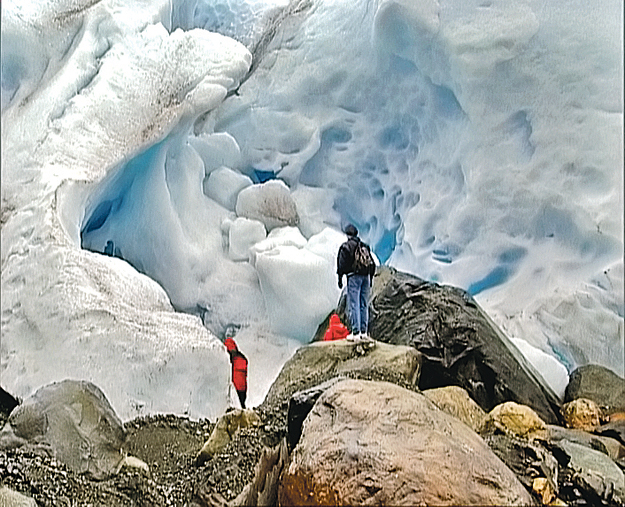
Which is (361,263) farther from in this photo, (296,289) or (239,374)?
(296,289)

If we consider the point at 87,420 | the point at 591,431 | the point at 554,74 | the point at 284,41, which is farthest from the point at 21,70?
the point at 591,431

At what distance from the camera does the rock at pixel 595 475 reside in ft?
3.84

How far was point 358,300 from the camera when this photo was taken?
6.55 feet

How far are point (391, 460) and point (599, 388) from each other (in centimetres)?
153

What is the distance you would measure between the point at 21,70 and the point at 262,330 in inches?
65.4

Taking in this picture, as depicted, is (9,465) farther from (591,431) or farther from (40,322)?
(591,431)

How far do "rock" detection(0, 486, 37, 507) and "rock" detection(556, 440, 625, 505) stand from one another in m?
1.02

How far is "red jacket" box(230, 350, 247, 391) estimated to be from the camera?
2549mm

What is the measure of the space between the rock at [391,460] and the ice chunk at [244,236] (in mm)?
2649

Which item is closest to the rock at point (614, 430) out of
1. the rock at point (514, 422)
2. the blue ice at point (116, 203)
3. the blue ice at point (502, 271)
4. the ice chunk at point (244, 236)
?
the rock at point (514, 422)

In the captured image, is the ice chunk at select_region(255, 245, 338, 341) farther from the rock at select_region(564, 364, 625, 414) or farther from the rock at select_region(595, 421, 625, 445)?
the rock at select_region(595, 421, 625, 445)

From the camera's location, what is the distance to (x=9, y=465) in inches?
56.6

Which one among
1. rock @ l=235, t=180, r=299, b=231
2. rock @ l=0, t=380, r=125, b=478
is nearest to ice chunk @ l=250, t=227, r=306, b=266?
rock @ l=235, t=180, r=299, b=231

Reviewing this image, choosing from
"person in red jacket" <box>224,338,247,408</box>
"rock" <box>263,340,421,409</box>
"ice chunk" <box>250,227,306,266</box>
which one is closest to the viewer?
"rock" <box>263,340,421,409</box>
